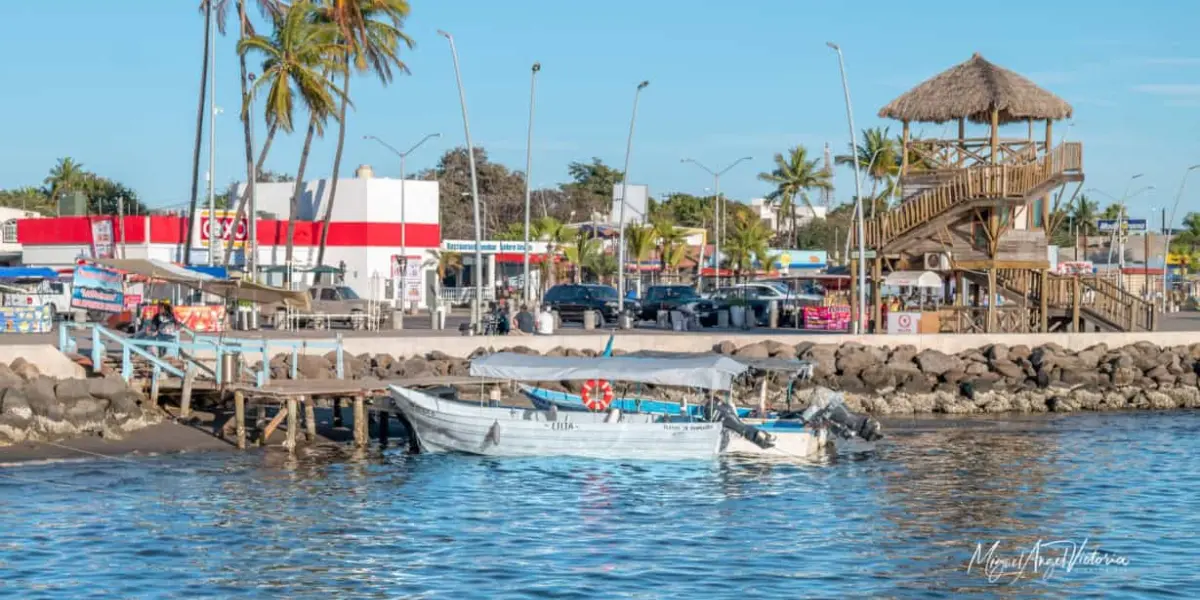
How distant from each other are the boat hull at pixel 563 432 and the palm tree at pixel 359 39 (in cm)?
3912

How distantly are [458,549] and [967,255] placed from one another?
28581mm

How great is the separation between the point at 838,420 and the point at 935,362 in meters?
12.3

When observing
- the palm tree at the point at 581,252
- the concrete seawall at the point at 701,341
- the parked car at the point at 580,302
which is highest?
the palm tree at the point at 581,252

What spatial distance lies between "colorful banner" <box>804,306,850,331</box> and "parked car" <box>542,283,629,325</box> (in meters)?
7.46

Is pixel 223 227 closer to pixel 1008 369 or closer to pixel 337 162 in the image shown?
pixel 337 162

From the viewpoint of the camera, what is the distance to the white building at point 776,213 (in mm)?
135312

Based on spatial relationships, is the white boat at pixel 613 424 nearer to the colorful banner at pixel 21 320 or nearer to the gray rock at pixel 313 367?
the gray rock at pixel 313 367

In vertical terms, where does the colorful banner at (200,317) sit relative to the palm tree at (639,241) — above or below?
below

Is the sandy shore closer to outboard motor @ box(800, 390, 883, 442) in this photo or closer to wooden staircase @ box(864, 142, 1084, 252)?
outboard motor @ box(800, 390, 883, 442)

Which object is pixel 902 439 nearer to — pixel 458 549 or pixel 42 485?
pixel 458 549

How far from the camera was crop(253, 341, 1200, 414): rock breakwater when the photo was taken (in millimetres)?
38344

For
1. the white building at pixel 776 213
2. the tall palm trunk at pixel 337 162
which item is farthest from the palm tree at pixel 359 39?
the white building at pixel 776 213

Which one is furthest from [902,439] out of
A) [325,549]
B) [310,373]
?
[325,549]

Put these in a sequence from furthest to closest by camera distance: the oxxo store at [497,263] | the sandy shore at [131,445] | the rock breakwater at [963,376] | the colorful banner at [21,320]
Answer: the oxxo store at [497,263] < the colorful banner at [21,320] < the rock breakwater at [963,376] < the sandy shore at [131,445]
